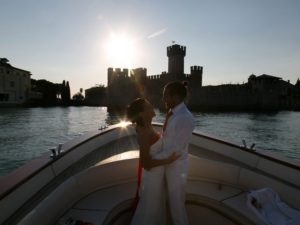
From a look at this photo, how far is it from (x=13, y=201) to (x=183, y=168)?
1232mm

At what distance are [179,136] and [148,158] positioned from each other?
0.85ft

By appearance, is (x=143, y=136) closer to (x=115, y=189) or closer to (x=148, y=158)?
(x=148, y=158)

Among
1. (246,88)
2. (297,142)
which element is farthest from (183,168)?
(246,88)

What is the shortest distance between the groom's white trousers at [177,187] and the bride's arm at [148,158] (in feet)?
0.29

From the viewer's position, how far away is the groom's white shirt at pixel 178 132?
159cm

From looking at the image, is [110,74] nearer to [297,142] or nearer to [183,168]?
[297,142]

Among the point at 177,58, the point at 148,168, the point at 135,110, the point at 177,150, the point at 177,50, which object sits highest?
the point at 177,50

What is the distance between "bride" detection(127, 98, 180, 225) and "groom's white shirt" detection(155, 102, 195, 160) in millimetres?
50

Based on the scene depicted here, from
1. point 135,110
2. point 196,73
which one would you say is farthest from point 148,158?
point 196,73

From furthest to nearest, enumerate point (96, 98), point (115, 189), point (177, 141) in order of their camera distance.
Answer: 1. point (96, 98)
2. point (115, 189)
3. point (177, 141)

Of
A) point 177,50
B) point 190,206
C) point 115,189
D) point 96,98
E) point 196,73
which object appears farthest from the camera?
point 96,98

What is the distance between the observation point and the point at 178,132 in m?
1.60

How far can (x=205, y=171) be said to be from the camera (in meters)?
2.53

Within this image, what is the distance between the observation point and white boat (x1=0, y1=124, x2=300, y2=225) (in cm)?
188
